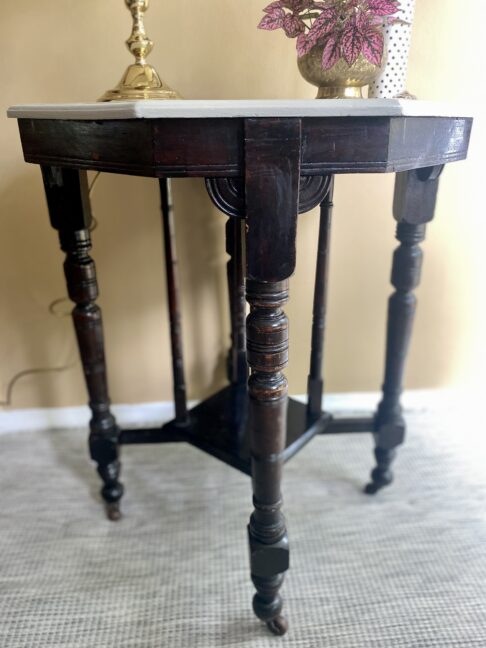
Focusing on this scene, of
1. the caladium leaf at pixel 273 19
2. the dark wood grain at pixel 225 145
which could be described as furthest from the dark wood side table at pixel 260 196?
the caladium leaf at pixel 273 19

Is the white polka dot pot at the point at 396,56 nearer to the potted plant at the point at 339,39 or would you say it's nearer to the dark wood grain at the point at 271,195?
the potted plant at the point at 339,39

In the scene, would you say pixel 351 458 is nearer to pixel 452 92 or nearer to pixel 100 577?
pixel 100 577

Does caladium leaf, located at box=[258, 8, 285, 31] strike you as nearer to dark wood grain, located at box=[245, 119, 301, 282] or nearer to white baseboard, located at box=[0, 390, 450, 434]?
dark wood grain, located at box=[245, 119, 301, 282]

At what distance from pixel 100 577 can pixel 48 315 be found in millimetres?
590

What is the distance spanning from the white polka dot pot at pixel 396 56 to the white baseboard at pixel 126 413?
2.56 feet

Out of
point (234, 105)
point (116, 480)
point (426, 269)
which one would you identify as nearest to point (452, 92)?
point (426, 269)

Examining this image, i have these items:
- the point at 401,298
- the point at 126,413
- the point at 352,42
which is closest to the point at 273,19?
the point at 352,42

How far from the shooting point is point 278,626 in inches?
30.3

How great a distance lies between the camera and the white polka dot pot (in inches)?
28.4

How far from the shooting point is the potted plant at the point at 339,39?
60 cm

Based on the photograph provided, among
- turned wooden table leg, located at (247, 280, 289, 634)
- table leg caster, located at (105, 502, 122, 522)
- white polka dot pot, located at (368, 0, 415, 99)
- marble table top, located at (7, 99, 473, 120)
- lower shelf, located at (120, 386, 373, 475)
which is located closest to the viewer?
marble table top, located at (7, 99, 473, 120)

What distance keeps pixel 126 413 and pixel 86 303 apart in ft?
1.61

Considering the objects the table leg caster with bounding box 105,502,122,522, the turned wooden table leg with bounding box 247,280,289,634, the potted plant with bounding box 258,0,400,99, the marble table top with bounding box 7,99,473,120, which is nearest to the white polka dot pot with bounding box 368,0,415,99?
the potted plant with bounding box 258,0,400,99

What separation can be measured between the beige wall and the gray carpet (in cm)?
21
